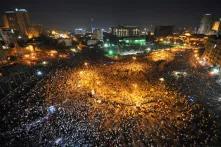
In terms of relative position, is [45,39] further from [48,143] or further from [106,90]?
[48,143]

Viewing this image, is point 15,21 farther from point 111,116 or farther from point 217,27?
point 217,27

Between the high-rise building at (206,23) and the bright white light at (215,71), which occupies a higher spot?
the bright white light at (215,71)

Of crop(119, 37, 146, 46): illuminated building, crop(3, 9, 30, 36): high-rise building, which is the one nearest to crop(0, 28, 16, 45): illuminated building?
crop(3, 9, 30, 36): high-rise building

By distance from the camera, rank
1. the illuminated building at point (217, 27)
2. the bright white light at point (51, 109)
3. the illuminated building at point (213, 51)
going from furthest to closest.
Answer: the illuminated building at point (217, 27) → the illuminated building at point (213, 51) → the bright white light at point (51, 109)

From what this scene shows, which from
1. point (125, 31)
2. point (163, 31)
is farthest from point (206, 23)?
point (125, 31)

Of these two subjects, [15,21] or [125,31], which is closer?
[15,21]

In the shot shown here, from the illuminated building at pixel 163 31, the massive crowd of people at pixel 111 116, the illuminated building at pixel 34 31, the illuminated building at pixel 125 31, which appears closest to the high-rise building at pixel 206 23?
the illuminated building at pixel 163 31

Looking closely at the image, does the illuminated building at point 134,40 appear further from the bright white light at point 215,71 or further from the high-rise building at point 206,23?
the high-rise building at point 206,23

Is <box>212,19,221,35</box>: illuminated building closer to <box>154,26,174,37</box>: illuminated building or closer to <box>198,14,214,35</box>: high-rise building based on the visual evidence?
<box>198,14,214,35</box>: high-rise building
